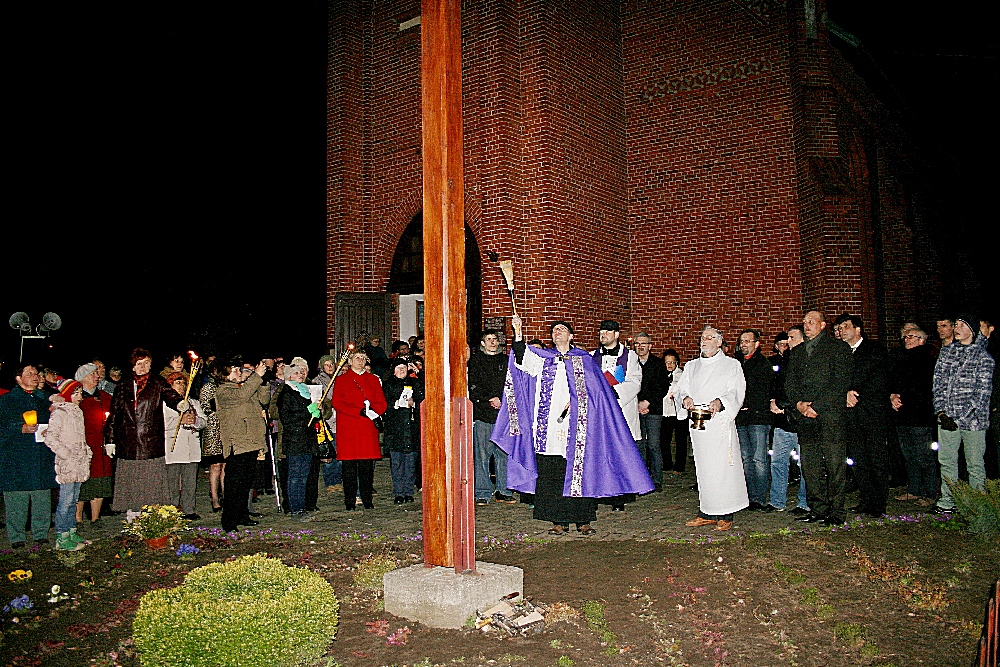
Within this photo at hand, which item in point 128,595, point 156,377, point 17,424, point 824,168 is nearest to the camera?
point 128,595

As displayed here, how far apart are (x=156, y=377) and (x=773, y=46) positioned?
11318mm

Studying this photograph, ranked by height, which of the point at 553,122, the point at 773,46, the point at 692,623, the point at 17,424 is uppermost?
the point at 773,46

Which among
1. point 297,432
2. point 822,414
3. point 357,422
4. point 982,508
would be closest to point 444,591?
point 357,422

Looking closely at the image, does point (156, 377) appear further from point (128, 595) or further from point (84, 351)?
point (84, 351)

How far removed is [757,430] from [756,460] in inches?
13.5

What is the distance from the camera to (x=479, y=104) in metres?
13.0

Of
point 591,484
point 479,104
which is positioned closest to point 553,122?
point 479,104

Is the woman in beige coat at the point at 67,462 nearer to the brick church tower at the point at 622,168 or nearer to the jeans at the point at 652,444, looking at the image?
the jeans at the point at 652,444

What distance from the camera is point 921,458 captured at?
337 inches

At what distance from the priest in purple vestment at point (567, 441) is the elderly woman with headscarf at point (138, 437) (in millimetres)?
3793

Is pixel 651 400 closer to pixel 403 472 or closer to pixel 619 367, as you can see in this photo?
pixel 619 367

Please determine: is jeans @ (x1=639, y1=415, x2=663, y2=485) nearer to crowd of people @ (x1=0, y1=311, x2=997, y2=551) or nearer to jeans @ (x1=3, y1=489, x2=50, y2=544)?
crowd of people @ (x1=0, y1=311, x2=997, y2=551)

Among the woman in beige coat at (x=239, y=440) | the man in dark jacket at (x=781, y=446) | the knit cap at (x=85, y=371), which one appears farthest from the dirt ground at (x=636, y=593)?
the knit cap at (x=85, y=371)

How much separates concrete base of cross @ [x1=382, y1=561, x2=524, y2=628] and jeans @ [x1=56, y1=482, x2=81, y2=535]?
4.00 meters
